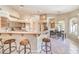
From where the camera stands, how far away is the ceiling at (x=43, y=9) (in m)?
3.45


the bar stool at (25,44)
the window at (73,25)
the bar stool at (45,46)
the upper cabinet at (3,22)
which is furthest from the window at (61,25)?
the upper cabinet at (3,22)

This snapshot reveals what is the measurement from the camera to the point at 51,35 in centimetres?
375

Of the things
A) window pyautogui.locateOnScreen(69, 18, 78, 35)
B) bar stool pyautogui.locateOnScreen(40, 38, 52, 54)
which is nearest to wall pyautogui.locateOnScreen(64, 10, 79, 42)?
window pyautogui.locateOnScreen(69, 18, 78, 35)

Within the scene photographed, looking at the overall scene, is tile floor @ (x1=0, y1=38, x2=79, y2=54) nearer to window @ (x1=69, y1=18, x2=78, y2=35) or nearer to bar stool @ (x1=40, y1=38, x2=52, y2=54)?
bar stool @ (x1=40, y1=38, x2=52, y2=54)

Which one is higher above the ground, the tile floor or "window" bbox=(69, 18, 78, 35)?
"window" bbox=(69, 18, 78, 35)

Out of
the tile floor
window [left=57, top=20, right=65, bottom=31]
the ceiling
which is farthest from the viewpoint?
window [left=57, top=20, right=65, bottom=31]

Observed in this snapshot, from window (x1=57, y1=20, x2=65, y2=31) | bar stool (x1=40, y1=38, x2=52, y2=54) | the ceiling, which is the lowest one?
bar stool (x1=40, y1=38, x2=52, y2=54)

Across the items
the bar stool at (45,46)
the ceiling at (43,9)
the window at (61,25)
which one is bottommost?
the bar stool at (45,46)

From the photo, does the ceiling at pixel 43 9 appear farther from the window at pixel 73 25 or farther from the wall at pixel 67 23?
the window at pixel 73 25

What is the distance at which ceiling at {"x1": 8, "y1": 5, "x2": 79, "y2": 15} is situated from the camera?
11.3ft

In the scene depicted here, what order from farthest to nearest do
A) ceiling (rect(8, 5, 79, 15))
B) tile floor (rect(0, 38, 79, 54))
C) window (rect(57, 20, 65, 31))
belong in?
1. window (rect(57, 20, 65, 31))
2. tile floor (rect(0, 38, 79, 54))
3. ceiling (rect(8, 5, 79, 15))
